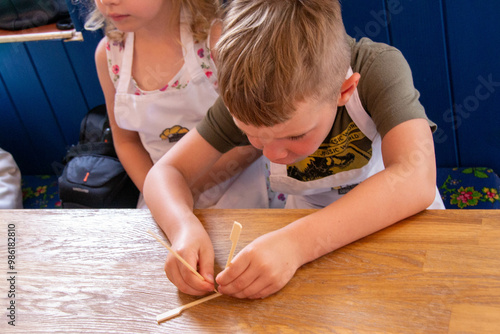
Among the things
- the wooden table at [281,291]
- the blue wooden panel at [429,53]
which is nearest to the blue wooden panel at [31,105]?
the wooden table at [281,291]

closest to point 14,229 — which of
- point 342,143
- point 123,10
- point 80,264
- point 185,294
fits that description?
point 80,264

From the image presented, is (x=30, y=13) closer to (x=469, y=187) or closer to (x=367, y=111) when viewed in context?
(x=367, y=111)

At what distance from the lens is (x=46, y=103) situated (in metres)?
2.08

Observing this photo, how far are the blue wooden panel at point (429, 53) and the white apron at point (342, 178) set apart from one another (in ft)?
1.59

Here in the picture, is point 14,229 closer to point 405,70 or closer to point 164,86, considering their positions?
point 164,86

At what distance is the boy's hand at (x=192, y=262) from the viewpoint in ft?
2.64

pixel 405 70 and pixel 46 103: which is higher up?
pixel 405 70

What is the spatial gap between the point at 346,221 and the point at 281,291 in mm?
157

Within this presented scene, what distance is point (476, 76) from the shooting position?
1515mm

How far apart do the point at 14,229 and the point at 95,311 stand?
1.14 feet

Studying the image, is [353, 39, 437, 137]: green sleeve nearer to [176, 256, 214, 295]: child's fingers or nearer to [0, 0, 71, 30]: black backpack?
[176, 256, 214, 295]: child's fingers

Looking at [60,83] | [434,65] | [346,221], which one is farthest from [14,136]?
[346,221]

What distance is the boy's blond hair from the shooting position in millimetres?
768

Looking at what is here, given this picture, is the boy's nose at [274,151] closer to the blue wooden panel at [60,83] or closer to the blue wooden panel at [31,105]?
the blue wooden panel at [60,83]
